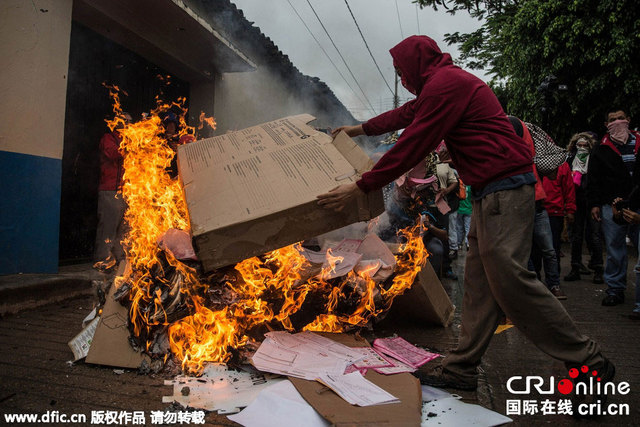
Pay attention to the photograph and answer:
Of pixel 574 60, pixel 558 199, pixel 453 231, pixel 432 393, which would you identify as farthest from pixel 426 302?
pixel 574 60

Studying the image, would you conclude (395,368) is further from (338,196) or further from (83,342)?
(83,342)

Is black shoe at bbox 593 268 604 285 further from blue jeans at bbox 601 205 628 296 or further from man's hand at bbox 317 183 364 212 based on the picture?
man's hand at bbox 317 183 364 212

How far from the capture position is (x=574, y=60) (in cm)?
977

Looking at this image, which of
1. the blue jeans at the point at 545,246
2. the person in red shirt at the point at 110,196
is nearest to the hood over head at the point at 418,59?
the blue jeans at the point at 545,246

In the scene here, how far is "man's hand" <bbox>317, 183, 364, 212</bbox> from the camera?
2.06m

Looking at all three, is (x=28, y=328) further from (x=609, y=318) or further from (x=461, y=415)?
(x=609, y=318)

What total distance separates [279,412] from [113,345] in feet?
3.81

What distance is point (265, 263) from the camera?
2760 mm

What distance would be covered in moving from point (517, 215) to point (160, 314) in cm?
199

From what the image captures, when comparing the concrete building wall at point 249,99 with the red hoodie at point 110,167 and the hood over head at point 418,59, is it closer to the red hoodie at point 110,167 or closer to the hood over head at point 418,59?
the red hoodie at point 110,167

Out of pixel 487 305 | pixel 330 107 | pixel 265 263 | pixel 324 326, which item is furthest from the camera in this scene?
pixel 330 107

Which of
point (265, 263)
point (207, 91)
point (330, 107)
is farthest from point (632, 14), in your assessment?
point (265, 263)

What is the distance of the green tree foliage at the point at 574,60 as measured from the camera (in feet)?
28.9

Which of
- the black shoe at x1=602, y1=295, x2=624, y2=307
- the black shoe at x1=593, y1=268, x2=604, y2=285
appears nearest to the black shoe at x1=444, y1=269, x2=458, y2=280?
the black shoe at x1=602, y1=295, x2=624, y2=307
